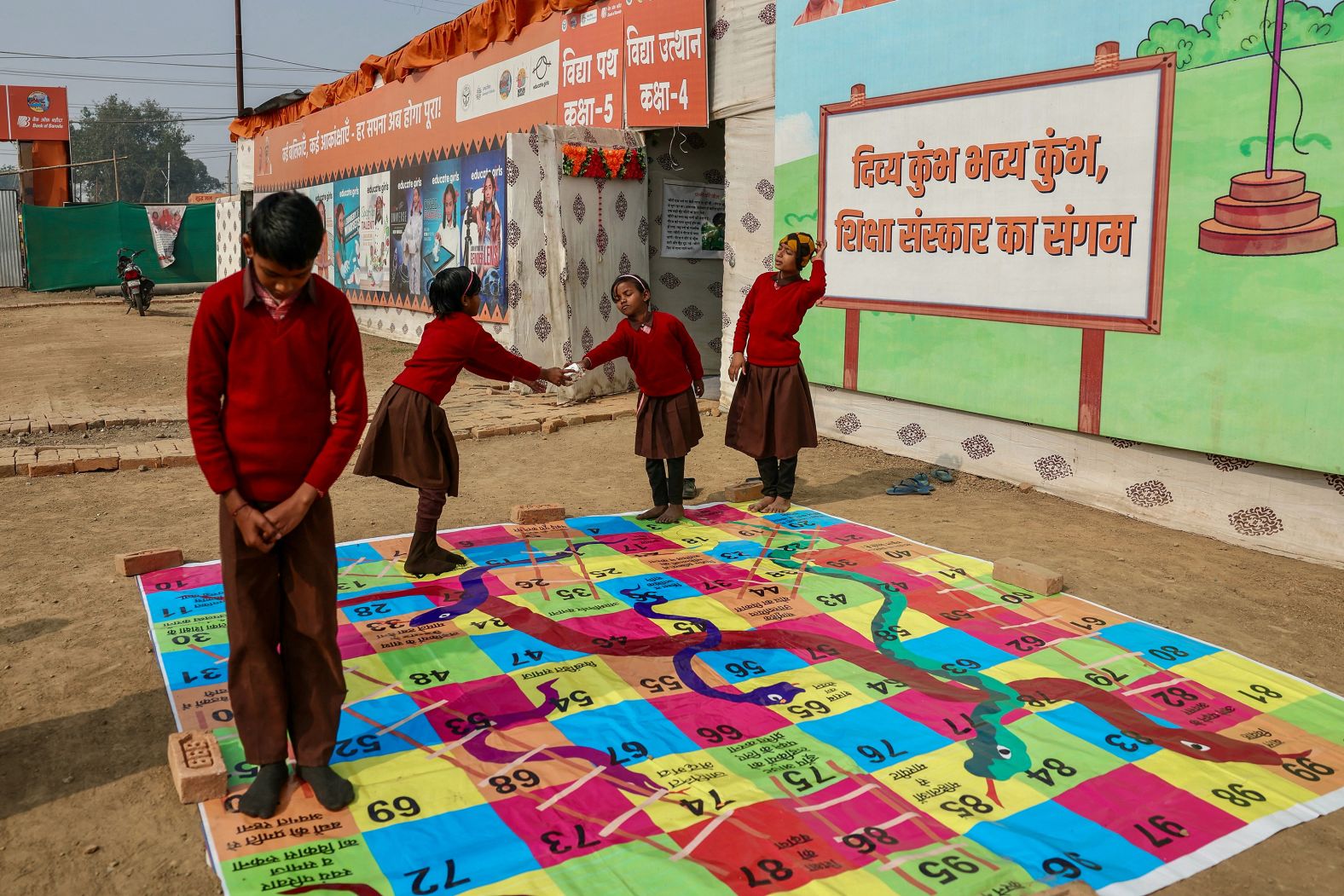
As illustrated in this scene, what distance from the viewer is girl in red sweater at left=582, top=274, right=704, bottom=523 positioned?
622 centimetres

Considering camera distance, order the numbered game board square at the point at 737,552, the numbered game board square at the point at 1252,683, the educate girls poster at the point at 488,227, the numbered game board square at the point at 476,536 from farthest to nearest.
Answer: the educate girls poster at the point at 488,227, the numbered game board square at the point at 476,536, the numbered game board square at the point at 737,552, the numbered game board square at the point at 1252,683

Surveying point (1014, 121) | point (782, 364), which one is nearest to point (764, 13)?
point (1014, 121)

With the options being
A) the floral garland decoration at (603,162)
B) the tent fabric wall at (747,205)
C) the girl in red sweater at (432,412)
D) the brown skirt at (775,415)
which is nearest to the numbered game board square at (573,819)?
the girl in red sweater at (432,412)

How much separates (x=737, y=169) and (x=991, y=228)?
304cm

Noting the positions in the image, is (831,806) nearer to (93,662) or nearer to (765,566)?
(765,566)

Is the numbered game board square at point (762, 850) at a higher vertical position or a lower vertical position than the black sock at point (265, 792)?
lower

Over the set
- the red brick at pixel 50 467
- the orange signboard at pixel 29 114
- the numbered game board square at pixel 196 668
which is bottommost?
Answer: the numbered game board square at pixel 196 668

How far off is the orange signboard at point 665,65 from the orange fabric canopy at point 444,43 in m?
1.25

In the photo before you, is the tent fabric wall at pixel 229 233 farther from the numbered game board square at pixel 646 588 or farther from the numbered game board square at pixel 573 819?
the numbered game board square at pixel 573 819

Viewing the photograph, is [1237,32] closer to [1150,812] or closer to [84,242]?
[1150,812]

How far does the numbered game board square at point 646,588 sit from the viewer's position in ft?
16.2

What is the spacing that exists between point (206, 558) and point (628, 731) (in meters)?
3.14

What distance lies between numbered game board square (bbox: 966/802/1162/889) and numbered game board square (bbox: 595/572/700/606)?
2.16 m

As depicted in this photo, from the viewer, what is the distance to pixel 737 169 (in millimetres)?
9523
